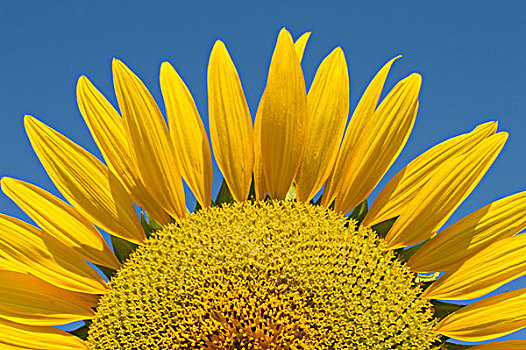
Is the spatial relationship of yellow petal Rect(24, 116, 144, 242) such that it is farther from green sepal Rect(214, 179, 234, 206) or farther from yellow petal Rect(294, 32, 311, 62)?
yellow petal Rect(294, 32, 311, 62)

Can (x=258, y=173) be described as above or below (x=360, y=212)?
above

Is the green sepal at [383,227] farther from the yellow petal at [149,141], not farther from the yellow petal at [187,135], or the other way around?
the yellow petal at [149,141]

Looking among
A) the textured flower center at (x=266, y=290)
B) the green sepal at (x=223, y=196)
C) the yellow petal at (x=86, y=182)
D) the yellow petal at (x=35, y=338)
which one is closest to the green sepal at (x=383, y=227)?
the textured flower center at (x=266, y=290)

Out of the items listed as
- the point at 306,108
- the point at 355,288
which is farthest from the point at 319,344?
the point at 306,108

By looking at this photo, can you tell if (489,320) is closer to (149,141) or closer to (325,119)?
(325,119)

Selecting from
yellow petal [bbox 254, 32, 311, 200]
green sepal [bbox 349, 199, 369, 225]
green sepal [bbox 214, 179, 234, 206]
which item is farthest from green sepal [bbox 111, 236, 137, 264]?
green sepal [bbox 349, 199, 369, 225]

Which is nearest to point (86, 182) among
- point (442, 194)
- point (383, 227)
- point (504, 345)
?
point (383, 227)
